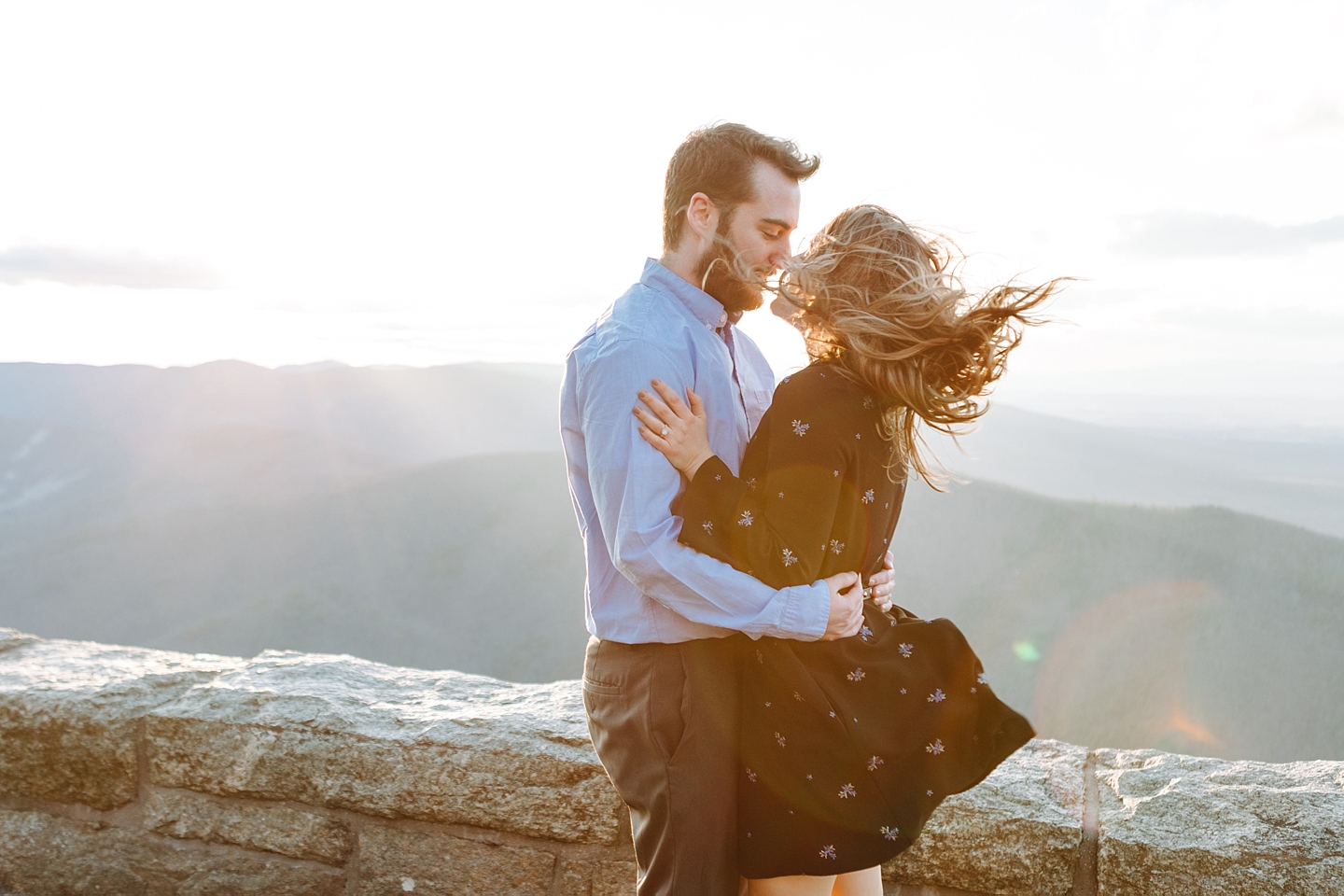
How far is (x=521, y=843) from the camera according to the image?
1911 millimetres

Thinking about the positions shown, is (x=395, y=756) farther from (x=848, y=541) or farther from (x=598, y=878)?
(x=848, y=541)

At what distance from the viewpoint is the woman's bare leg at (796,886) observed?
1334 millimetres

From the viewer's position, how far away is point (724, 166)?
5.04ft

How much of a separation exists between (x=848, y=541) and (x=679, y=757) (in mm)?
455

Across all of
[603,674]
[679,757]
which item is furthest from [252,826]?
[679,757]

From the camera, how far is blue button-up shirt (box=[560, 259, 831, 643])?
1252mm

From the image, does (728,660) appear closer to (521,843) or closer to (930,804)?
(930,804)

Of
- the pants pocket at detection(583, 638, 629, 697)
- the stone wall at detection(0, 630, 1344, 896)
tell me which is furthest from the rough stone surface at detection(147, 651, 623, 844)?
the pants pocket at detection(583, 638, 629, 697)

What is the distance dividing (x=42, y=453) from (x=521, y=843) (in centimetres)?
7511

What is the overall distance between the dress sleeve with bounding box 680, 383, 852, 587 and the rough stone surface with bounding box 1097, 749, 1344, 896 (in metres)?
1.00

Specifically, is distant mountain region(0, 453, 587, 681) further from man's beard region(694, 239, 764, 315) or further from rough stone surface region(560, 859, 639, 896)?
man's beard region(694, 239, 764, 315)

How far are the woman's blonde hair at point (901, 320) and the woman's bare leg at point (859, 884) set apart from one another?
0.74 m

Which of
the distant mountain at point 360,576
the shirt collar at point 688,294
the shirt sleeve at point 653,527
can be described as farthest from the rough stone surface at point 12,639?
the distant mountain at point 360,576

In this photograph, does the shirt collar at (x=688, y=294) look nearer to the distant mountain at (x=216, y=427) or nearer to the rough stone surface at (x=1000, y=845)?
the rough stone surface at (x=1000, y=845)
